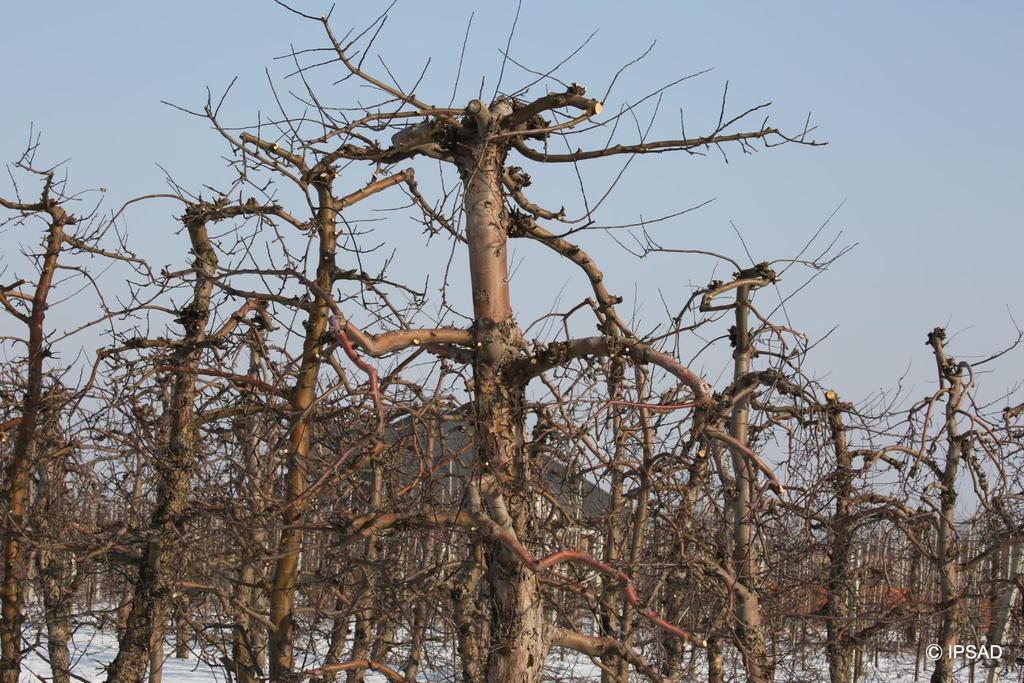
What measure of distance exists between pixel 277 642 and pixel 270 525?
1027mm

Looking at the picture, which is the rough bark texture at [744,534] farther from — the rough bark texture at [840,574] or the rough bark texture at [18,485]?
the rough bark texture at [18,485]

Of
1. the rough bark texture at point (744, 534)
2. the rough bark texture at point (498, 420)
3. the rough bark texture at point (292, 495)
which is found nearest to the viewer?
the rough bark texture at point (498, 420)

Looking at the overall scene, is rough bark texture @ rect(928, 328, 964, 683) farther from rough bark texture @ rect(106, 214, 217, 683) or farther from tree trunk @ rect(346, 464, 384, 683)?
rough bark texture @ rect(106, 214, 217, 683)

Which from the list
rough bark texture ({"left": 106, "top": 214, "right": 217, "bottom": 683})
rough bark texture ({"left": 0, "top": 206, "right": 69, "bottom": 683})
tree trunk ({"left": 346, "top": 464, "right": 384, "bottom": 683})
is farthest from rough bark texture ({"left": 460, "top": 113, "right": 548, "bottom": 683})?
rough bark texture ({"left": 0, "top": 206, "right": 69, "bottom": 683})

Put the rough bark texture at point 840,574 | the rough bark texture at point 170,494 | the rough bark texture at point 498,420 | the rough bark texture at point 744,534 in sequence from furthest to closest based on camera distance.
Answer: the rough bark texture at point 840,574 < the rough bark texture at point 170,494 < the rough bark texture at point 744,534 < the rough bark texture at point 498,420

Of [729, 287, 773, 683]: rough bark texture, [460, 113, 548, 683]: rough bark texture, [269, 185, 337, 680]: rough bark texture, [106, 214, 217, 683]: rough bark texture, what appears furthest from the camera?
[106, 214, 217, 683]: rough bark texture

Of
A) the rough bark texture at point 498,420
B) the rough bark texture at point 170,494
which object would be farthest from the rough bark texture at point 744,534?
the rough bark texture at point 170,494

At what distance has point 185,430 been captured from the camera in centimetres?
884

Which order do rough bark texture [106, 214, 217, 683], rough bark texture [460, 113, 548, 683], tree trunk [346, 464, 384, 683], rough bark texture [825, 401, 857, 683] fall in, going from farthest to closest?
1. rough bark texture [825, 401, 857, 683]
2. rough bark texture [106, 214, 217, 683]
3. tree trunk [346, 464, 384, 683]
4. rough bark texture [460, 113, 548, 683]

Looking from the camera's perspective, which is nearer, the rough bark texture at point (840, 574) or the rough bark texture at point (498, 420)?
the rough bark texture at point (498, 420)

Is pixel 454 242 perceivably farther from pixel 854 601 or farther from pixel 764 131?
pixel 854 601

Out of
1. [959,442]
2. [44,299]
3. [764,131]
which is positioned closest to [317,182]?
[44,299]

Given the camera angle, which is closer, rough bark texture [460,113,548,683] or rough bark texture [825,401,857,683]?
rough bark texture [460,113,548,683]

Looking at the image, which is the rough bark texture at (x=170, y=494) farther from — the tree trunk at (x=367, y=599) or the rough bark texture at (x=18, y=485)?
the tree trunk at (x=367, y=599)
